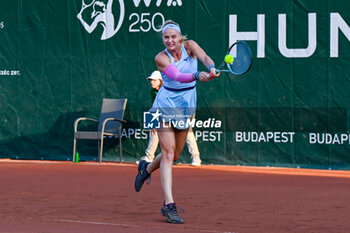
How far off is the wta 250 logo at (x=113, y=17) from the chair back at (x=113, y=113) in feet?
3.96

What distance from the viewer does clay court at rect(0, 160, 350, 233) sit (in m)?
5.52

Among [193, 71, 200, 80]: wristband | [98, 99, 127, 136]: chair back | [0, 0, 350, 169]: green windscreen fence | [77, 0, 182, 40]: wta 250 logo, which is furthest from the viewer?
[77, 0, 182, 40]: wta 250 logo

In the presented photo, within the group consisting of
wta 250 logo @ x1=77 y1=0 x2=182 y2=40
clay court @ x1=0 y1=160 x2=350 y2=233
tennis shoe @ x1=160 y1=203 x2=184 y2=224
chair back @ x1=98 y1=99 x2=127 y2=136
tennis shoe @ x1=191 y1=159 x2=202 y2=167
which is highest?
wta 250 logo @ x1=77 y1=0 x2=182 y2=40

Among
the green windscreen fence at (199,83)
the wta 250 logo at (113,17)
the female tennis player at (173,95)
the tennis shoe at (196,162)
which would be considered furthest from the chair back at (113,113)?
the female tennis player at (173,95)

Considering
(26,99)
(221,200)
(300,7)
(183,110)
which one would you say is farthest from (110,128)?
(183,110)

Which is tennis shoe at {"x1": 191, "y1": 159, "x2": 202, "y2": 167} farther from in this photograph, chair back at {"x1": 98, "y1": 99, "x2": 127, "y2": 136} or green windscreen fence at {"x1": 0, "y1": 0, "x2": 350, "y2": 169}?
chair back at {"x1": 98, "y1": 99, "x2": 127, "y2": 136}

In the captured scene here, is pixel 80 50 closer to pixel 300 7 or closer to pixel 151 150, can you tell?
pixel 151 150

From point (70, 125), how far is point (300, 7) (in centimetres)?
466

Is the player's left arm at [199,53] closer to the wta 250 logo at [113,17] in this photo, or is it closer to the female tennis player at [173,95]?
the female tennis player at [173,95]

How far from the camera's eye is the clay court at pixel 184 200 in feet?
18.1

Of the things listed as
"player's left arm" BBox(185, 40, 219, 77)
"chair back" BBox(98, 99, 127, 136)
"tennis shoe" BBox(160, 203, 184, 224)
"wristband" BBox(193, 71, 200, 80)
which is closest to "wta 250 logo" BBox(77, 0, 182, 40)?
"chair back" BBox(98, 99, 127, 136)

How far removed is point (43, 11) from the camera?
13.4 m

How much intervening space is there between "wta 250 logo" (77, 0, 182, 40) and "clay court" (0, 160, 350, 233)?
2686 millimetres

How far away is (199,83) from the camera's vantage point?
12445mm
